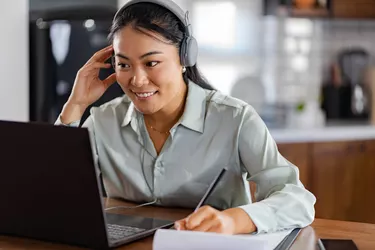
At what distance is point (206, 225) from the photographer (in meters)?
1.20

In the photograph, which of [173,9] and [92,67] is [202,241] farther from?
[92,67]

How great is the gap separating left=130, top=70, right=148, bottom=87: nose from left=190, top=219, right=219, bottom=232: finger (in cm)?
42

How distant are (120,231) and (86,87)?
1.87 ft

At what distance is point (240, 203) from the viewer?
1.65m

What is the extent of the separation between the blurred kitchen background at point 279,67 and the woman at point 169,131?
143cm

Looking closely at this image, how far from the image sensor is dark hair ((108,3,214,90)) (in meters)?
1.53

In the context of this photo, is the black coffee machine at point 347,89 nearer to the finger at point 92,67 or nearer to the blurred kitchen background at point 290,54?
the blurred kitchen background at point 290,54

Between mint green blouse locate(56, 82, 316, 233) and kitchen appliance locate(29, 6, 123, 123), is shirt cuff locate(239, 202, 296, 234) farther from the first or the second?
kitchen appliance locate(29, 6, 123, 123)

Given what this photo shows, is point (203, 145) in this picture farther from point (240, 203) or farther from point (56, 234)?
point (56, 234)

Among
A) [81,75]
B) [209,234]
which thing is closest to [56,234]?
[209,234]

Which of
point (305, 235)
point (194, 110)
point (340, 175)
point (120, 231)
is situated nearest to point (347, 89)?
point (340, 175)

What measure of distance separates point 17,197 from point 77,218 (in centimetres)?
13

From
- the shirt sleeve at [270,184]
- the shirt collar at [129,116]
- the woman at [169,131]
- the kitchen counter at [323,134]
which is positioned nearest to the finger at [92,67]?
the woman at [169,131]

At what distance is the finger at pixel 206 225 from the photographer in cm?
119
